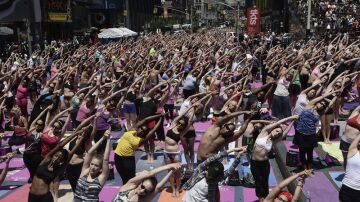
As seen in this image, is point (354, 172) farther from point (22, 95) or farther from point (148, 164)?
point (22, 95)

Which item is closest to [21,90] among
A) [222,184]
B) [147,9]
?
[222,184]

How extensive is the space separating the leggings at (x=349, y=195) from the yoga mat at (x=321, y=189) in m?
1.85

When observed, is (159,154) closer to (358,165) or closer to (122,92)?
(122,92)

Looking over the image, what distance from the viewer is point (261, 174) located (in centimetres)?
740

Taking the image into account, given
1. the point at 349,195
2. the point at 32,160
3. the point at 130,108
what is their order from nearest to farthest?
1. the point at 349,195
2. the point at 32,160
3. the point at 130,108

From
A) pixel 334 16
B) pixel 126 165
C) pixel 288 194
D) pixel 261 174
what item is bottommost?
pixel 261 174

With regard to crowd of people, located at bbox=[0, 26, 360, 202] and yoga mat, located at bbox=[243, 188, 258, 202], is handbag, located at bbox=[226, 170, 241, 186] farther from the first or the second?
crowd of people, located at bbox=[0, 26, 360, 202]

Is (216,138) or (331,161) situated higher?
(216,138)

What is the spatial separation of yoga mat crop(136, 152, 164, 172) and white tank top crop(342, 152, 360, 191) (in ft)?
15.4

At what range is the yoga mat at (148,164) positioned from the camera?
397 inches

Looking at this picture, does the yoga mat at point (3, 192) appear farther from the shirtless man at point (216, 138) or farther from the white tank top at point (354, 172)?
the white tank top at point (354, 172)

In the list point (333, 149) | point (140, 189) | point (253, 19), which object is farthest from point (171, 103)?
point (253, 19)

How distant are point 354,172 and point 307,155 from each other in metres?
2.87

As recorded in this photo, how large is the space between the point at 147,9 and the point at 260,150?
84.5 meters
